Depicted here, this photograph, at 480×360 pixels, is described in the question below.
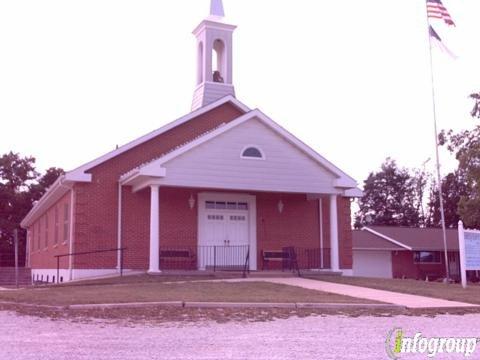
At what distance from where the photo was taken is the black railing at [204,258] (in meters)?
20.9

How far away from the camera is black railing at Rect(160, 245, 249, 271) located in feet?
68.6

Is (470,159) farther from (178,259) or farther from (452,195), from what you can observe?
(452,195)

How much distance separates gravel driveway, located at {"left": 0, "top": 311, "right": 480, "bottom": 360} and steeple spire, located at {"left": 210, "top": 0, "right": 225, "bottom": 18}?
17910mm

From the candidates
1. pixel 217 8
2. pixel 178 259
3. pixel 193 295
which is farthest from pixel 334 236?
pixel 217 8

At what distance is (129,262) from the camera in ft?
68.0

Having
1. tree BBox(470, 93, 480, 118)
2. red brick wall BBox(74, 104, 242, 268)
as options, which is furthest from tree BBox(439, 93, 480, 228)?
red brick wall BBox(74, 104, 242, 268)

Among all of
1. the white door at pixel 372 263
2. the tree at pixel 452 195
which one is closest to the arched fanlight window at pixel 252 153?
the white door at pixel 372 263

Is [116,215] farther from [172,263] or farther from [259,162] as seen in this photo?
[259,162]

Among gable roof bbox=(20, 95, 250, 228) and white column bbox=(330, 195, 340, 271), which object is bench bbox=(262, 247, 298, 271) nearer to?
white column bbox=(330, 195, 340, 271)

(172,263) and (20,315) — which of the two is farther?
(172,263)

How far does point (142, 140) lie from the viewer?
858 inches

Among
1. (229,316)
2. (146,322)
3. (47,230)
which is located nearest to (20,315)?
(146,322)

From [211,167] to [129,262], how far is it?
162 inches

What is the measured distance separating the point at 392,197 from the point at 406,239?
994 inches
